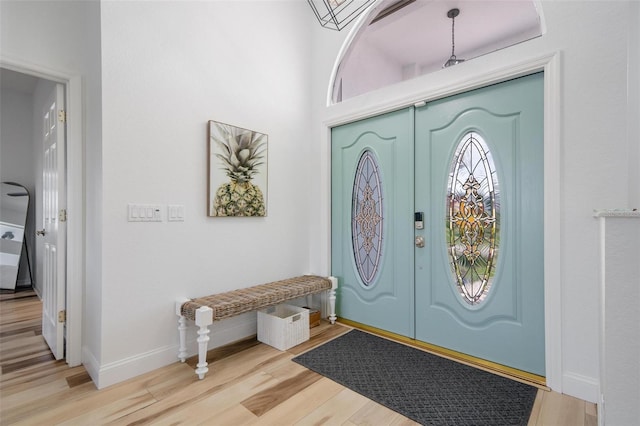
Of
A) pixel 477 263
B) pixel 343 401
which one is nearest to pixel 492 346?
pixel 477 263

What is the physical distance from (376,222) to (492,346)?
1.25m

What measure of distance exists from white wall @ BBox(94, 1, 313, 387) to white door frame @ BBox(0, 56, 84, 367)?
0.45m

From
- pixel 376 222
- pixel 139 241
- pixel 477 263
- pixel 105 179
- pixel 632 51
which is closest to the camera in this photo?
pixel 632 51

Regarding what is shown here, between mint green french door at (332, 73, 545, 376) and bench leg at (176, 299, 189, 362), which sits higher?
mint green french door at (332, 73, 545, 376)

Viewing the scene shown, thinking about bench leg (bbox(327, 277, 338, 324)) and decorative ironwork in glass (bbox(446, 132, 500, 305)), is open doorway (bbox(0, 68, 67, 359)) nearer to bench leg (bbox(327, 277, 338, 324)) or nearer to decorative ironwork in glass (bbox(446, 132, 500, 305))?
bench leg (bbox(327, 277, 338, 324))

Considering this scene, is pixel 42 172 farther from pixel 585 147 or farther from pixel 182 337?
pixel 585 147

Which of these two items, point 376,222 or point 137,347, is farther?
point 376,222

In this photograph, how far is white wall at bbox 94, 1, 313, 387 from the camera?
6.40 feet

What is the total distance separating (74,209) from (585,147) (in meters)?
3.30

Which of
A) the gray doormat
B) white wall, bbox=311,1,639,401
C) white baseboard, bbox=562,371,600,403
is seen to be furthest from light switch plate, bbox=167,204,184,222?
white baseboard, bbox=562,371,600,403

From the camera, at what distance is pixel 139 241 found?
2041 millimetres

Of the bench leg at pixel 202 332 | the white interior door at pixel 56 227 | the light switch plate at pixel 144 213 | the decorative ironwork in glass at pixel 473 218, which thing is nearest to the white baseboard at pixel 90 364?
the white interior door at pixel 56 227

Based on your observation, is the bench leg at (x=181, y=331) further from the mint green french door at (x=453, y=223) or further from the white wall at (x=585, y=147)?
the white wall at (x=585, y=147)

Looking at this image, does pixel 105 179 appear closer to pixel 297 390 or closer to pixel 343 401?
pixel 297 390
